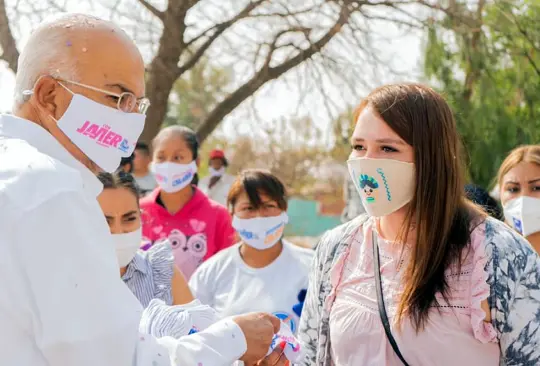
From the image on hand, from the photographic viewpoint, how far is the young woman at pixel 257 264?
3.85 m

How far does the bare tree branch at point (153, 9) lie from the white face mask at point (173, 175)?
7.41ft

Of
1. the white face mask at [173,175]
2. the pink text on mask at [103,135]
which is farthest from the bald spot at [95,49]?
the white face mask at [173,175]

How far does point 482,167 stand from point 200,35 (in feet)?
14.2

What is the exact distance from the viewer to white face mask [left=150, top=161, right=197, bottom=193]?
16.5 feet

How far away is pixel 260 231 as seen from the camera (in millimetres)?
4105

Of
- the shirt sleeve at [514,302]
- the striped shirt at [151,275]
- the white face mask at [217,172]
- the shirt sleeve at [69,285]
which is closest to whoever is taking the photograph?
the shirt sleeve at [69,285]

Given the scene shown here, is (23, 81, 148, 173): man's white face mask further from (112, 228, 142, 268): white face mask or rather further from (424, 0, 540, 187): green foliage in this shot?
(424, 0, 540, 187): green foliage

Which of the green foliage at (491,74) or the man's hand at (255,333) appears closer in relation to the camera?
the man's hand at (255,333)

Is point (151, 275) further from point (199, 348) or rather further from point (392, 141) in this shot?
point (199, 348)

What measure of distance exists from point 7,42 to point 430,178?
14.0ft

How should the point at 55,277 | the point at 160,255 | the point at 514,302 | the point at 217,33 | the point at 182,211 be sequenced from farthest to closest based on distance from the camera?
the point at 217,33
the point at 182,211
the point at 160,255
the point at 514,302
the point at 55,277

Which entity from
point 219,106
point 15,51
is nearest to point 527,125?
point 219,106

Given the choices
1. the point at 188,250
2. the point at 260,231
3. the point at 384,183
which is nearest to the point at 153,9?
the point at 188,250

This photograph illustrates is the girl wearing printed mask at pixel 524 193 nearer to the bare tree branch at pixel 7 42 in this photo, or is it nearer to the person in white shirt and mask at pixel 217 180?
the bare tree branch at pixel 7 42
